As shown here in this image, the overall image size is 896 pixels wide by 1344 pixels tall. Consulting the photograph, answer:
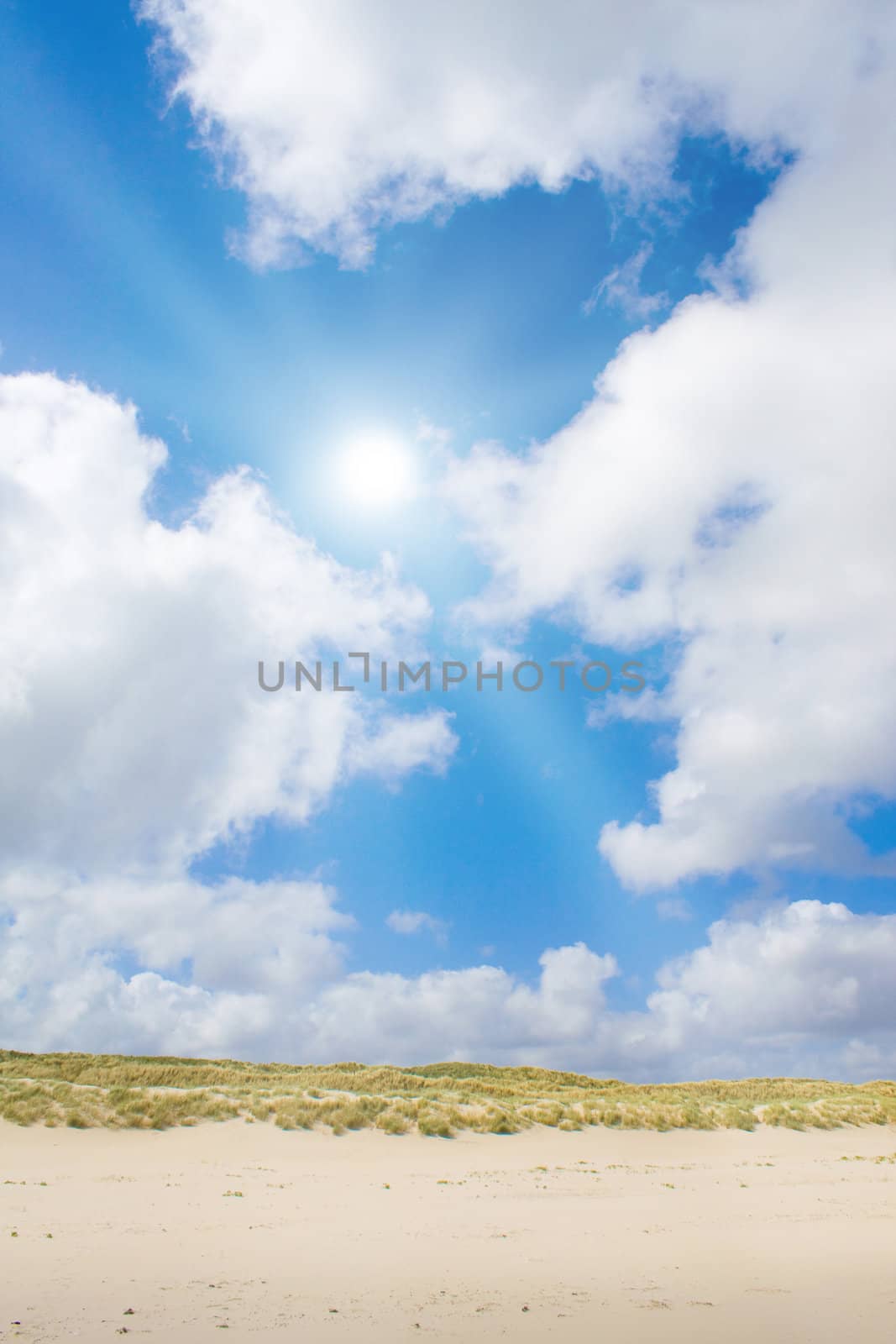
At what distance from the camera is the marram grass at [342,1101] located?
28922 mm

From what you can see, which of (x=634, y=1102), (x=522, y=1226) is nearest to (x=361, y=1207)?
(x=522, y=1226)

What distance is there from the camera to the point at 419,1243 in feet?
45.8

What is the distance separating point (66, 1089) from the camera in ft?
97.6

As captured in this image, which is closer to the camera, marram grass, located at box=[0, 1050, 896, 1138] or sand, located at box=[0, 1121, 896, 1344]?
sand, located at box=[0, 1121, 896, 1344]

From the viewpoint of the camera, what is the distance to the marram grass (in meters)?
28.9

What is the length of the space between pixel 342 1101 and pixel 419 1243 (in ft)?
59.8

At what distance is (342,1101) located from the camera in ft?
100

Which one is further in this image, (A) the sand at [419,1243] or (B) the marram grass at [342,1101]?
(B) the marram grass at [342,1101]

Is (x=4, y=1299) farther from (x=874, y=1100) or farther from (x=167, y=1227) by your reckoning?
(x=874, y=1100)

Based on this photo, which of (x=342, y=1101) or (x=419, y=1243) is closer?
(x=419, y=1243)

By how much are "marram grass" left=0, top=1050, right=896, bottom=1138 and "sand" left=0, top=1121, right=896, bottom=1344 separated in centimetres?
141

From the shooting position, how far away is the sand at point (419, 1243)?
9359 mm

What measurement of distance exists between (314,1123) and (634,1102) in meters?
14.9

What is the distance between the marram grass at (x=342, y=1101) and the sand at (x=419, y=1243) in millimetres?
1413
